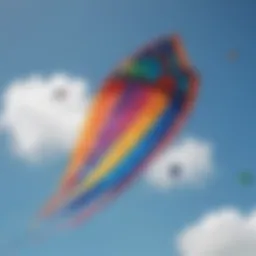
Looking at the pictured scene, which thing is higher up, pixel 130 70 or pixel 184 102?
pixel 130 70

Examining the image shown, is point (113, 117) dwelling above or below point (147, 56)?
below

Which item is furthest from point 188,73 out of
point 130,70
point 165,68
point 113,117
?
point 113,117

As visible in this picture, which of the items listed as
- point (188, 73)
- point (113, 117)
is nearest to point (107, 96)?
point (113, 117)

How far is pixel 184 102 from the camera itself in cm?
559

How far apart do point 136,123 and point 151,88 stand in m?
0.48

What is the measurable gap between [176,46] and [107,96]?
3.34ft

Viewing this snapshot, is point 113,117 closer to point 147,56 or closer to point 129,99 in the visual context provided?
point 129,99

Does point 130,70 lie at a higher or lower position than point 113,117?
higher

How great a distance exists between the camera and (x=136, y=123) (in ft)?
18.5

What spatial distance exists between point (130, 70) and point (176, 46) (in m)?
0.62

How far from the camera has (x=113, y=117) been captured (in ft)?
18.3

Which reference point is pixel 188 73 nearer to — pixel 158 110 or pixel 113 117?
pixel 158 110

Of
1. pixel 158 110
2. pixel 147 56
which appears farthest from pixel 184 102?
pixel 147 56

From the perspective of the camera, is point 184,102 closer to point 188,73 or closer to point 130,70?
point 188,73
